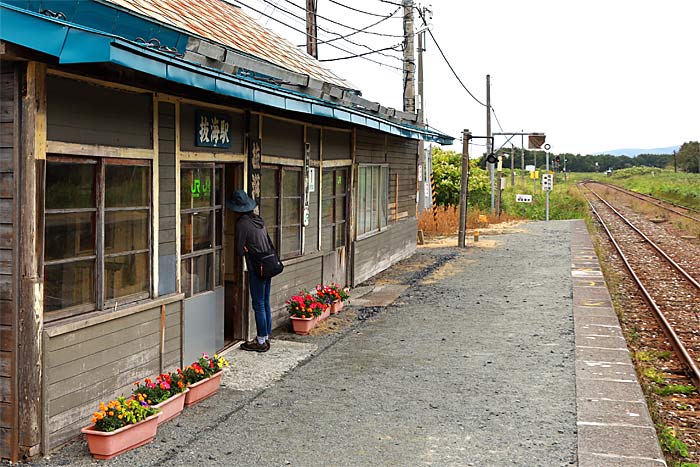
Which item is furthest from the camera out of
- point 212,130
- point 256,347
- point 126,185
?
point 256,347

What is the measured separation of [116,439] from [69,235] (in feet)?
4.75

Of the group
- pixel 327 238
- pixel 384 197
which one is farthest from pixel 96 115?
pixel 384 197

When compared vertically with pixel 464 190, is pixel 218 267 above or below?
below

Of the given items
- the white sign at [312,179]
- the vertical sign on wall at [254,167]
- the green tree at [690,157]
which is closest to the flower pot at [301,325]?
the vertical sign on wall at [254,167]

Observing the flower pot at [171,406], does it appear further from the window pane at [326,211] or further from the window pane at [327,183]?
the window pane at [327,183]

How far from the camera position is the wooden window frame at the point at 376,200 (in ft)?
45.3

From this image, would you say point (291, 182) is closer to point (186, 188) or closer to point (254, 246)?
point (254, 246)

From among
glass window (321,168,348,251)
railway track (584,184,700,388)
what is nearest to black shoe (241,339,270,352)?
glass window (321,168,348,251)

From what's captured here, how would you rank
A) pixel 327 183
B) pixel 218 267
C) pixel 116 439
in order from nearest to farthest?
pixel 116 439
pixel 218 267
pixel 327 183

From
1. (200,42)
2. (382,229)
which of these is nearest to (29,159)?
(200,42)

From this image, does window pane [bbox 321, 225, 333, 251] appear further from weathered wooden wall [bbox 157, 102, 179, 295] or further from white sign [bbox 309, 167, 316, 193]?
weathered wooden wall [bbox 157, 102, 179, 295]

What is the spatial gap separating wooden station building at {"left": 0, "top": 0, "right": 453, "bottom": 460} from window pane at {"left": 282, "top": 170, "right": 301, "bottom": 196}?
0.09m

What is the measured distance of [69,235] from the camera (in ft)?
18.4

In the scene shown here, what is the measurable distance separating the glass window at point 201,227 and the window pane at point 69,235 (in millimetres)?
1515
